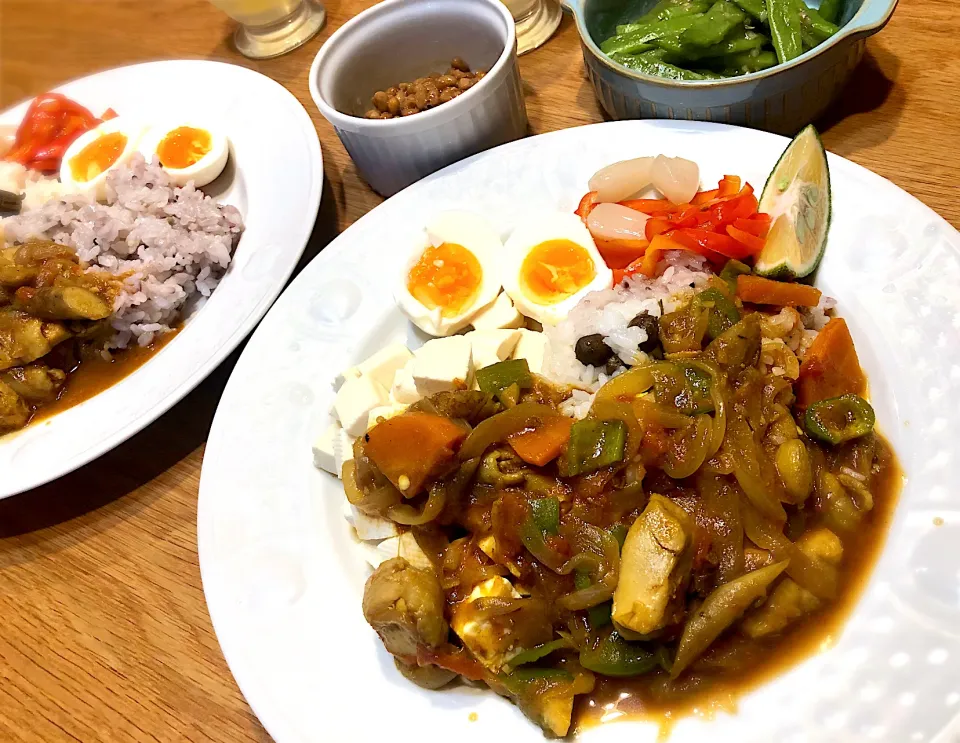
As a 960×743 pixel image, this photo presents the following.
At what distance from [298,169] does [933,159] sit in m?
2.14

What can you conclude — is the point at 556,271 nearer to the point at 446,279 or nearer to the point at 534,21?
the point at 446,279

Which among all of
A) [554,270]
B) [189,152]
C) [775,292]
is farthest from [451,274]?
[189,152]

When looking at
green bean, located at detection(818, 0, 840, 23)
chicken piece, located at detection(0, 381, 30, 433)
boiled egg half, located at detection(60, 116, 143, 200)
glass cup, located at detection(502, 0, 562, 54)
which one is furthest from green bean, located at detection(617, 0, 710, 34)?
chicken piece, located at detection(0, 381, 30, 433)

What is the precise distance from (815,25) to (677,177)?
0.78 metres

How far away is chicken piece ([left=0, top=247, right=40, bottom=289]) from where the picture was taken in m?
2.44

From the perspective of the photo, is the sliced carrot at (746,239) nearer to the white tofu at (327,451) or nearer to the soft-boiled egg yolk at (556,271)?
the soft-boiled egg yolk at (556,271)

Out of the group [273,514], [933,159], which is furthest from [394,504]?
[933,159]

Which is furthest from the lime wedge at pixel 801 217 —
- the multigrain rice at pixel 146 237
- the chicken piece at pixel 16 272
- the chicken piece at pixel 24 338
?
the chicken piece at pixel 16 272

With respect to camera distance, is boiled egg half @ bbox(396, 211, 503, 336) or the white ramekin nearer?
boiled egg half @ bbox(396, 211, 503, 336)

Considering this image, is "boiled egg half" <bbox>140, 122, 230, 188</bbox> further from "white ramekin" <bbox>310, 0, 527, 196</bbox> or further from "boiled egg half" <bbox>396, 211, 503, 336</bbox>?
"boiled egg half" <bbox>396, 211, 503, 336</bbox>

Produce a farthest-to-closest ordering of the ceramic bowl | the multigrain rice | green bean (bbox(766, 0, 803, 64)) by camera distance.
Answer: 1. the multigrain rice
2. green bean (bbox(766, 0, 803, 64))
3. the ceramic bowl

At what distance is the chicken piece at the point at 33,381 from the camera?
2379mm

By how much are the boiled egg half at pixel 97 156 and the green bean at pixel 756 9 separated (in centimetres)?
247

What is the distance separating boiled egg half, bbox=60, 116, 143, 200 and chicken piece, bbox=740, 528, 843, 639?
2.89 m
